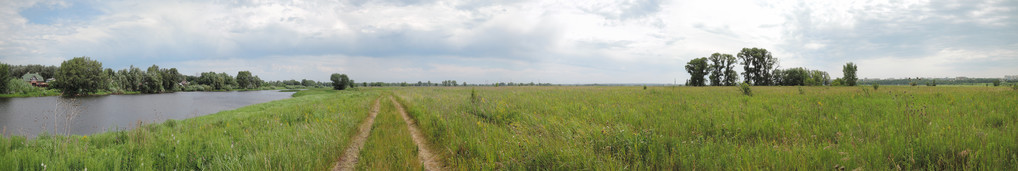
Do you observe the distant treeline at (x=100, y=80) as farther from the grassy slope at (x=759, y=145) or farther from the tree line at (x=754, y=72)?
the tree line at (x=754, y=72)

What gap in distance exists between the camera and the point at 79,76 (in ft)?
204

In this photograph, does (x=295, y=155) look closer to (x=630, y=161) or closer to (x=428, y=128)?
(x=428, y=128)

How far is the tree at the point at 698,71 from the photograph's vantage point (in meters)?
72.1

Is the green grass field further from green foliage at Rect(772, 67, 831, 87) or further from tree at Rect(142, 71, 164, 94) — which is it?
tree at Rect(142, 71, 164, 94)

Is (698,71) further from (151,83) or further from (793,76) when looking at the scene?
(151,83)

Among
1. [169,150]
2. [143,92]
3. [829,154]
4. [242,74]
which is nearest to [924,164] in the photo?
[829,154]

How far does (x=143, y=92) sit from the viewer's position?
277 feet

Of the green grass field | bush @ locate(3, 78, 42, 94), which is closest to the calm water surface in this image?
the green grass field

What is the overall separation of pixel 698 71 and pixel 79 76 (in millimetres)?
127785

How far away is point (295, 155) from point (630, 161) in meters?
5.31

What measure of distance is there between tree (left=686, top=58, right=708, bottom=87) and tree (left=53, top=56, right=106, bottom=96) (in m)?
127

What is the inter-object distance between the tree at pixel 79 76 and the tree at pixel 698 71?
127 m

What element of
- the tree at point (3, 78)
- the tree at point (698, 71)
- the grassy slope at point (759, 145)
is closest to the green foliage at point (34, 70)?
the tree at point (3, 78)

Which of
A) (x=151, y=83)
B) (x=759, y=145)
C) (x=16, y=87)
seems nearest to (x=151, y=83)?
(x=151, y=83)
